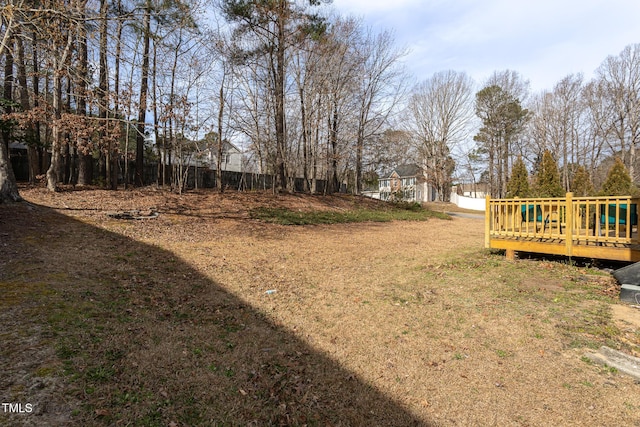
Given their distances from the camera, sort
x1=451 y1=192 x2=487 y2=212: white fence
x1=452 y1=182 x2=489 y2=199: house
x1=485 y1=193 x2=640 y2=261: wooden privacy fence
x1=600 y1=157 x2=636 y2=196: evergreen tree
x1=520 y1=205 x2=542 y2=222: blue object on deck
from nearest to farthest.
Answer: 1. x1=485 y1=193 x2=640 y2=261: wooden privacy fence
2. x1=520 y1=205 x2=542 y2=222: blue object on deck
3. x1=600 y1=157 x2=636 y2=196: evergreen tree
4. x1=451 y1=192 x2=487 y2=212: white fence
5. x1=452 y1=182 x2=489 y2=199: house

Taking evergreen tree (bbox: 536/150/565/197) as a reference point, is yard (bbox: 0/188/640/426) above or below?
below

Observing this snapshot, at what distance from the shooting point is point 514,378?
2.68m

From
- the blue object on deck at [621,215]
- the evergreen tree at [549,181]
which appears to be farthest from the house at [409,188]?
the blue object on deck at [621,215]

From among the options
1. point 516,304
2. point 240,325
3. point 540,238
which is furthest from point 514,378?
point 540,238

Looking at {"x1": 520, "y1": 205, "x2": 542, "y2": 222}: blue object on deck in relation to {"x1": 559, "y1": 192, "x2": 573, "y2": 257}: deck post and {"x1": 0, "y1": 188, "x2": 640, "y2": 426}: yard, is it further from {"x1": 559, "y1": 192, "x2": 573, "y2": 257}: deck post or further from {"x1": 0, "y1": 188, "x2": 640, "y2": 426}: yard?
{"x1": 0, "y1": 188, "x2": 640, "y2": 426}: yard

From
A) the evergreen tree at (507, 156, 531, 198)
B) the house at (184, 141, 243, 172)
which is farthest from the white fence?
the house at (184, 141, 243, 172)

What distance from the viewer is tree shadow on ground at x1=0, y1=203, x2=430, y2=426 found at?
209 cm

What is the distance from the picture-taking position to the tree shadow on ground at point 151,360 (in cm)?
209

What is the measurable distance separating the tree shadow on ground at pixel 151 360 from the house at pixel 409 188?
20.0m

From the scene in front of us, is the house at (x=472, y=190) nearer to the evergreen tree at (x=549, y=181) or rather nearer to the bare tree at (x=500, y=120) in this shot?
the bare tree at (x=500, y=120)

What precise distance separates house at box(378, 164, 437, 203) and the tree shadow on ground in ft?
65.6

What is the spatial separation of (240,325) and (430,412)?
2170 millimetres

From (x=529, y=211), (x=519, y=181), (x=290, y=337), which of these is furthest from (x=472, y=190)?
(x=290, y=337)

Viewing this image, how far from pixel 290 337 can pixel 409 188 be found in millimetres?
28891
